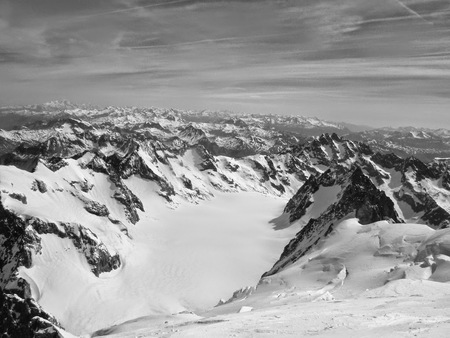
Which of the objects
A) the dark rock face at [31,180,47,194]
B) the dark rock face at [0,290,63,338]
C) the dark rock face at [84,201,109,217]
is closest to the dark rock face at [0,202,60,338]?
the dark rock face at [0,290,63,338]

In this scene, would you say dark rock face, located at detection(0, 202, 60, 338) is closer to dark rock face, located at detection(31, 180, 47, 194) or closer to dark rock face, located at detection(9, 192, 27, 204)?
dark rock face, located at detection(9, 192, 27, 204)

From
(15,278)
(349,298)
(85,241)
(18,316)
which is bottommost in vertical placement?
(85,241)

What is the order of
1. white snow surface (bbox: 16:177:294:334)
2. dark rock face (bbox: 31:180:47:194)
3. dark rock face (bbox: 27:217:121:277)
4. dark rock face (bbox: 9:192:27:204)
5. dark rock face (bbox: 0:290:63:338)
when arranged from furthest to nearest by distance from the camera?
dark rock face (bbox: 31:180:47:194)
dark rock face (bbox: 9:192:27:204)
dark rock face (bbox: 27:217:121:277)
white snow surface (bbox: 16:177:294:334)
dark rock face (bbox: 0:290:63:338)

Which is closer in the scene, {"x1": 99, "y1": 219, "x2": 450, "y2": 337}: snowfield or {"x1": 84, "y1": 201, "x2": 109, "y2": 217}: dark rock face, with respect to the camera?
{"x1": 99, "y1": 219, "x2": 450, "y2": 337}: snowfield

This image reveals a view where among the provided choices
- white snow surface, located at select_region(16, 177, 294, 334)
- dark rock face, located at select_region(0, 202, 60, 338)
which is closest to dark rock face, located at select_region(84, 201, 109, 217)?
white snow surface, located at select_region(16, 177, 294, 334)

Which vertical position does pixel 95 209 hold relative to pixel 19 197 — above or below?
below

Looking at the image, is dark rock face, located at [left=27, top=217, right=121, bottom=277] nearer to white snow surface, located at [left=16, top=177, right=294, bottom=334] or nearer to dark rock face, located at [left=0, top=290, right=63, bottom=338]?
white snow surface, located at [left=16, top=177, right=294, bottom=334]

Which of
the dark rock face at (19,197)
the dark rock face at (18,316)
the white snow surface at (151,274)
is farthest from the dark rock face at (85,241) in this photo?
the dark rock face at (18,316)

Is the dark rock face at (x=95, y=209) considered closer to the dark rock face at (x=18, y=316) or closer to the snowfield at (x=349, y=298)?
the dark rock face at (x=18, y=316)

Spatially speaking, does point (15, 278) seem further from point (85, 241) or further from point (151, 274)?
point (151, 274)

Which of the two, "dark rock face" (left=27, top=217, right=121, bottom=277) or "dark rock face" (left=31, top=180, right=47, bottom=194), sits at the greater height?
"dark rock face" (left=31, top=180, right=47, bottom=194)

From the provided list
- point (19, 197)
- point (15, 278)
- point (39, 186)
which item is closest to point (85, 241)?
point (15, 278)

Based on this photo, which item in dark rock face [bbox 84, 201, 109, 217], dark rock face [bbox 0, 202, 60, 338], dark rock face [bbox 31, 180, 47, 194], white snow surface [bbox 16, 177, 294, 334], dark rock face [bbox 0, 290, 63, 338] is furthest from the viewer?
dark rock face [bbox 84, 201, 109, 217]
